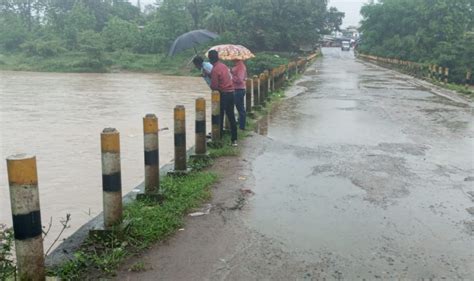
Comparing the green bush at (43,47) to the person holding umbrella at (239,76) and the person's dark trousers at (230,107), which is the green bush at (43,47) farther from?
the person's dark trousers at (230,107)

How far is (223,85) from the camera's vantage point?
26.7ft

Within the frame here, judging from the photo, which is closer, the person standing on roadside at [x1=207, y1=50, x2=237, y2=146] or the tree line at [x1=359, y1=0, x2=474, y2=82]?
the person standing on roadside at [x1=207, y1=50, x2=237, y2=146]

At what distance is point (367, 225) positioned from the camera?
15.4 ft

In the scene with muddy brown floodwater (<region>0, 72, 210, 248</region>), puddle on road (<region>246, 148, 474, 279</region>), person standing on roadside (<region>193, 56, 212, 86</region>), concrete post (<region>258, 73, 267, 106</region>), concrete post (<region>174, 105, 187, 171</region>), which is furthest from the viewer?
concrete post (<region>258, 73, 267, 106</region>)

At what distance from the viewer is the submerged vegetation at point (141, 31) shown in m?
47.1

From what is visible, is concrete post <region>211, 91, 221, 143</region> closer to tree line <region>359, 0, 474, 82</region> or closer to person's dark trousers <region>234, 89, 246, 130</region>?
person's dark trousers <region>234, 89, 246, 130</region>

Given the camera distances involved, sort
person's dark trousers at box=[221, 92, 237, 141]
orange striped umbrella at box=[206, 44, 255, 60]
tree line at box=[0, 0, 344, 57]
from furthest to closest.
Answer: tree line at box=[0, 0, 344, 57]
orange striped umbrella at box=[206, 44, 255, 60]
person's dark trousers at box=[221, 92, 237, 141]

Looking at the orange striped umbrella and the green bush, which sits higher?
the green bush

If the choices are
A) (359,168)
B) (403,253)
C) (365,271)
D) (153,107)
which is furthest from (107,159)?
(153,107)

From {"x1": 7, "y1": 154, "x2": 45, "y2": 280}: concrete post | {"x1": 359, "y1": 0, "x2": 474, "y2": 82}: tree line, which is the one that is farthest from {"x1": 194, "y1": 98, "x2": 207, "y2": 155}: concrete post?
{"x1": 359, "y1": 0, "x2": 474, "y2": 82}: tree line

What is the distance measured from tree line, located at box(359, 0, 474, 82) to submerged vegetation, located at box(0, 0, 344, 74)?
6.03 m

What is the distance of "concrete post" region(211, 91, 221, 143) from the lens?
7523 millimetres

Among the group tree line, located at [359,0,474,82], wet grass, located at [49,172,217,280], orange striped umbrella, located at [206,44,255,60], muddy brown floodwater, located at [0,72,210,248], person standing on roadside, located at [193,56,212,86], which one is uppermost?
tree line, located at [359,0,474,82]

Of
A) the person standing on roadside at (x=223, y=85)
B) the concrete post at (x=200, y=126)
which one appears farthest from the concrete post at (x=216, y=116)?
the concrete post at (x=200, y=126)
